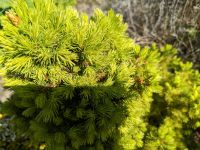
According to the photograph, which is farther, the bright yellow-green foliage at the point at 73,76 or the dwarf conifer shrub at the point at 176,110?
the dwarf conifer shrub at the point at 176,110

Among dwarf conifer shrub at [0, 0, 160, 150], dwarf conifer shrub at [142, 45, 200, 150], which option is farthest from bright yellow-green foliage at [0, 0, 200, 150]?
dwarf conifer shrub at [142, 45, 200, 150]

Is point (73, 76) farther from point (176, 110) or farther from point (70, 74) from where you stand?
point (176, 110)

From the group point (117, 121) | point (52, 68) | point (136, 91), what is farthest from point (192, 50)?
point (52, 68)

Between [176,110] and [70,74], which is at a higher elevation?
[70,74]

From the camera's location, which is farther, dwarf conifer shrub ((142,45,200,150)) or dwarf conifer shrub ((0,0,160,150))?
dwarf conifer shrub ((142,45,200,150))

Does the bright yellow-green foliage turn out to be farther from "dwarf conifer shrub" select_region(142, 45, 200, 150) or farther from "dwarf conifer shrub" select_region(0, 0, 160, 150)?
"dwarf conifer shrub" select_region(142, 45, 200, 150)

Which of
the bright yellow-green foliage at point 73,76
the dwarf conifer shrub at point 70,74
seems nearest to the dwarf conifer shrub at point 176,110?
the bright yellow-green foliage at point 73,76

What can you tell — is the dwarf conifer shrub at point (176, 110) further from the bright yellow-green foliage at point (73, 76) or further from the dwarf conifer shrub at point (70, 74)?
the dwarf conifer shrub at point (70, 74)

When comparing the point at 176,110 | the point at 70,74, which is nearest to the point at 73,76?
the point at 70,74
